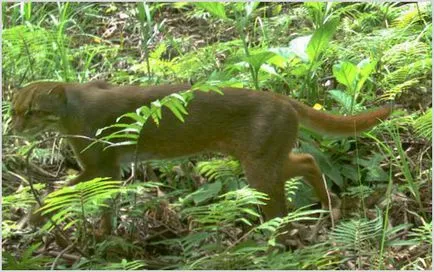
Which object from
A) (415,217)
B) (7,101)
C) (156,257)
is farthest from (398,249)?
(7,101)

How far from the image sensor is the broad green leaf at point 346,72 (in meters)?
5.56

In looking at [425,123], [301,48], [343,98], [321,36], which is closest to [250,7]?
[301,48]

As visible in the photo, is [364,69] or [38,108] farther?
[364,69]

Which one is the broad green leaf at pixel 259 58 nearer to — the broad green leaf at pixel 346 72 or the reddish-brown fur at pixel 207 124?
the reddish-brown fur at pixel 207 124

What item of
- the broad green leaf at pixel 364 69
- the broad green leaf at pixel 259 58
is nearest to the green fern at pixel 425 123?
the broad green leaf at pixel 364 69

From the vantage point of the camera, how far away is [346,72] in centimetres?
560

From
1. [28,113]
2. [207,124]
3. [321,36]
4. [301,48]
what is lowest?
[207,124]

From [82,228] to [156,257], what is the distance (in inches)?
20.6

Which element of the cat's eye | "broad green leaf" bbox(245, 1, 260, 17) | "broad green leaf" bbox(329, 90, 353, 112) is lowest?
"broad green leaf" bbox(329, 90, 353, 112)

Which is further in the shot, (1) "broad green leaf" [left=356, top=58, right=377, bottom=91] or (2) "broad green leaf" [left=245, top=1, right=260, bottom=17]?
(2) "broad green leaf" [left=245, top=1, right=260, bottom=17]

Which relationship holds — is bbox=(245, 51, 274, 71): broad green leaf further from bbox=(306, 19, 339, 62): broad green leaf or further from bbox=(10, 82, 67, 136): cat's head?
bbox=(10, 82, 67, 136): cat's head

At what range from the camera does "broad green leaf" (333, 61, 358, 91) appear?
18.2 ft

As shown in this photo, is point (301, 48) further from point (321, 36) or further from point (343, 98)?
point (343, 98)

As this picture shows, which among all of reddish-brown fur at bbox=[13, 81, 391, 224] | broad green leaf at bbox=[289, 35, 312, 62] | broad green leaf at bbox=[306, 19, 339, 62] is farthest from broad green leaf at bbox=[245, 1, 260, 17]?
reddish-brown fur at bbox=[13, 81, 391, 224]
